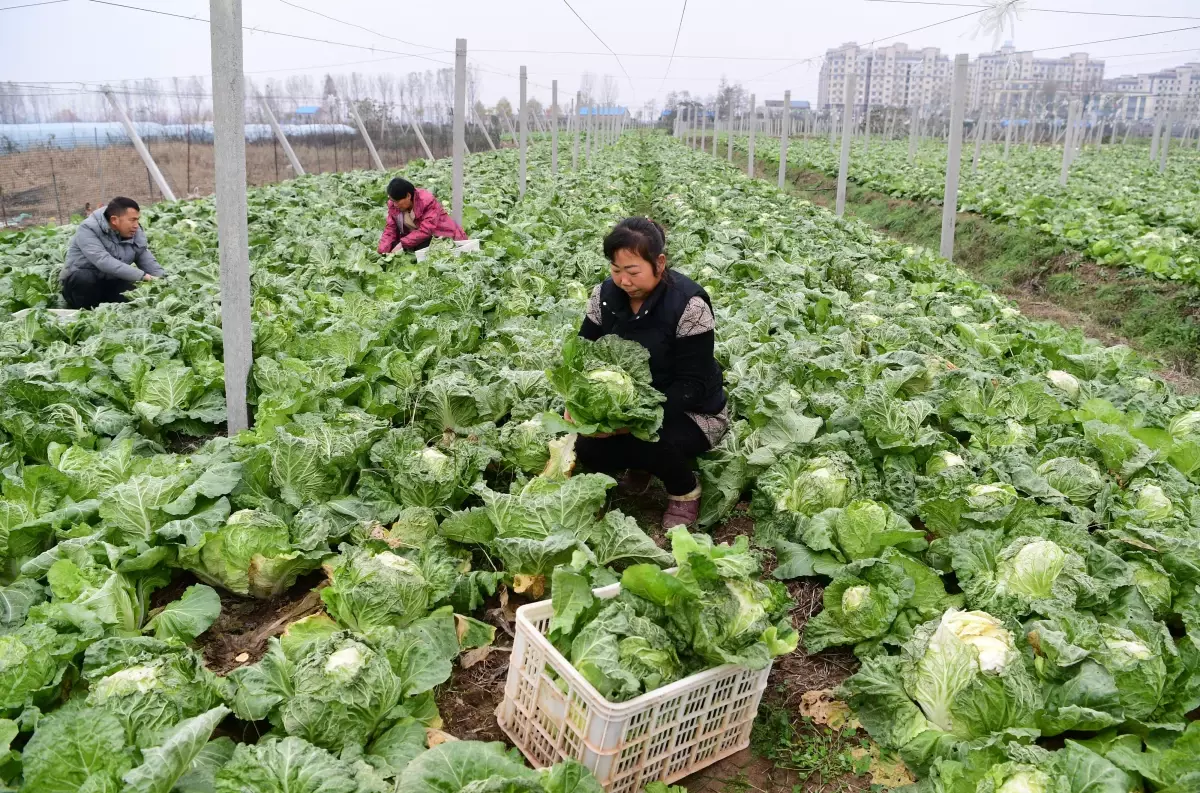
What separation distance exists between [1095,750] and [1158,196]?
2272 centimetres

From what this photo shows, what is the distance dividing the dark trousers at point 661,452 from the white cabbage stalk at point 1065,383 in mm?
3114

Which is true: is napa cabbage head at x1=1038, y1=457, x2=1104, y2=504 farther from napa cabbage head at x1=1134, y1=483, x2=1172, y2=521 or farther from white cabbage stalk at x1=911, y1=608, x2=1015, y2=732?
white cabbage stalk at x1=911, y1=608, x2=1015, y2=732

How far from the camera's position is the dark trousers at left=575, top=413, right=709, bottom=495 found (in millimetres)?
4789

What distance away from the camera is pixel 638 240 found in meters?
4.39

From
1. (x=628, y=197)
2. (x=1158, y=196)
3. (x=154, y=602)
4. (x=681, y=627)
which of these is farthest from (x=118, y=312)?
(x=1158, y=196)

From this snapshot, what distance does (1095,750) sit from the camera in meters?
3.09

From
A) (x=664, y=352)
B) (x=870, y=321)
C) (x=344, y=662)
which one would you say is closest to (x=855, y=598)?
(x=664, y=352)

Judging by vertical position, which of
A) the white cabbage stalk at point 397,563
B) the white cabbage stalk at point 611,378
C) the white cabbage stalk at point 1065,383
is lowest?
the white cabbage stalk at point 397,563

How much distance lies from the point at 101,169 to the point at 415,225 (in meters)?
10.2

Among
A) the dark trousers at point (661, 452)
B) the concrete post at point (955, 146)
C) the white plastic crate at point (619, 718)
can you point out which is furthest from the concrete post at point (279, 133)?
the white plastic crate at point (619, 718)

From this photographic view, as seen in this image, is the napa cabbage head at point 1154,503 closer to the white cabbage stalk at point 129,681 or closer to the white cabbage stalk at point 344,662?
the white cabbage stalk at point 344,662

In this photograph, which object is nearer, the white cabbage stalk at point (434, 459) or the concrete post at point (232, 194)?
the white cabbage stalk at point (434, 459)

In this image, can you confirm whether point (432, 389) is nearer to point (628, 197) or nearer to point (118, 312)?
point (118, 312)

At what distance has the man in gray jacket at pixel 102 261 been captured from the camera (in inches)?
334
